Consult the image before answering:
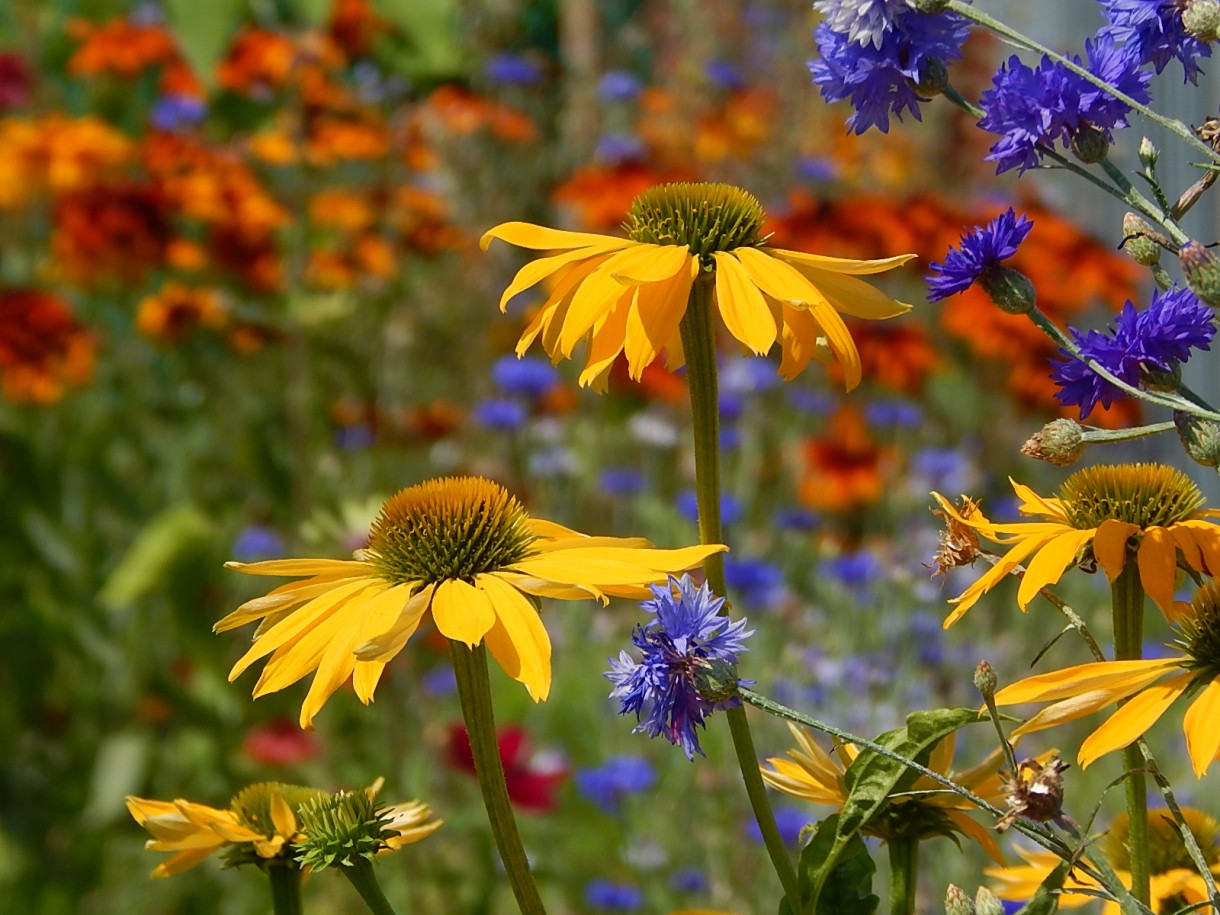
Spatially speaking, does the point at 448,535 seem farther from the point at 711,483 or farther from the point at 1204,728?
the point at 1204,728

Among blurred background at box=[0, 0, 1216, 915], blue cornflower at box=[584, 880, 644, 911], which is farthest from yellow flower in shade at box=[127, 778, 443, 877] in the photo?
blue cornflower at box=[584, 880, 644, 911]

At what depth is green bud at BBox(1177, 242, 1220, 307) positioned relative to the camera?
0.53m

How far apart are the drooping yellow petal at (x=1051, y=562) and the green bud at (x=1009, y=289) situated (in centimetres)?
9

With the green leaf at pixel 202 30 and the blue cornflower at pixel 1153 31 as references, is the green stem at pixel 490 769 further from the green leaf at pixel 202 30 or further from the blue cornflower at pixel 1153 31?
the green leaf at pixel 202 30

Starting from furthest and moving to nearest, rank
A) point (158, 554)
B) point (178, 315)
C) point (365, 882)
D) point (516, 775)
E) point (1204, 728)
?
point (178, 315)
point (158, 554)
point (516, 775)
point (365, 882)
point (1204, 728)

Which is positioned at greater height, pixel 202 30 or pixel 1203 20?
pixel 202 30

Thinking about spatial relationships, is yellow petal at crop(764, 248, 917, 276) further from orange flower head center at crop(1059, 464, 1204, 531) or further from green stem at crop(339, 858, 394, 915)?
green stem at crop(339, 858, 394, 915)

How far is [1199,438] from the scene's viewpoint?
530 millimetres

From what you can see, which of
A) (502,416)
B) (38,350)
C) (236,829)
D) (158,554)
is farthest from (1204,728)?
(502,416)

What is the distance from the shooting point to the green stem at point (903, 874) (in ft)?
1.94

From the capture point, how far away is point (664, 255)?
0.63 meters

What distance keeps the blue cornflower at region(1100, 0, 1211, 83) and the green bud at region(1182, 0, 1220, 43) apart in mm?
53

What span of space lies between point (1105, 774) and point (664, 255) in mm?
2171

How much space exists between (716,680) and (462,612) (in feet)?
0.34
